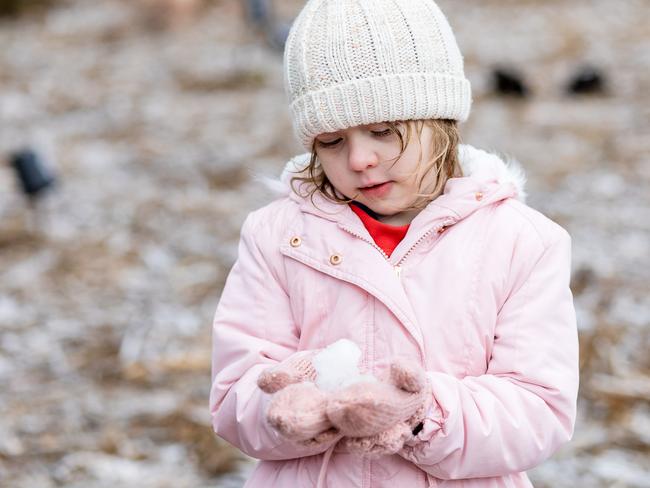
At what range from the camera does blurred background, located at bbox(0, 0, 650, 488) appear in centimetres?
357

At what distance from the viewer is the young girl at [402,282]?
67.3 inches

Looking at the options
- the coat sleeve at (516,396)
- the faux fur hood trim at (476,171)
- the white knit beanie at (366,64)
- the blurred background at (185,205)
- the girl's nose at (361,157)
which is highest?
the white knit beanie at (366,64)

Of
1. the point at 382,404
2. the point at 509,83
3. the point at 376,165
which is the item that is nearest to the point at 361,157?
the point at 376,165

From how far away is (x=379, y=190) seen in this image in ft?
5.94

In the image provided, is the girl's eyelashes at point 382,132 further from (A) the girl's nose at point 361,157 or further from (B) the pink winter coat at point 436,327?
(B) the pink winter coat at point 436,327

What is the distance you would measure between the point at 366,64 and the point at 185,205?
4.18 m

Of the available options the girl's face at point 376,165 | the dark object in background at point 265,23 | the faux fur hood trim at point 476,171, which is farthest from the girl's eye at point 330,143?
the dark object in background at point 265,23

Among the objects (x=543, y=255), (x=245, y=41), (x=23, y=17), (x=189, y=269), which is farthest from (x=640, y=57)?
(x=23, y=17)

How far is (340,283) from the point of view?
181 centimetres

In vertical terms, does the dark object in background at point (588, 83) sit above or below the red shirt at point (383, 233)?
below

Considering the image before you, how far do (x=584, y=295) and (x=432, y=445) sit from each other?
285 centimetres

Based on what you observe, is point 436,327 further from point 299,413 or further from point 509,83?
point 509,83

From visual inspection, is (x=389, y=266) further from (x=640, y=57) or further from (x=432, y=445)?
(x=640, y=57)

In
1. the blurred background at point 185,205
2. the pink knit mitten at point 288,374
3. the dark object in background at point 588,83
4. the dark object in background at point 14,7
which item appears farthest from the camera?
the dark object in background at point 14,7
